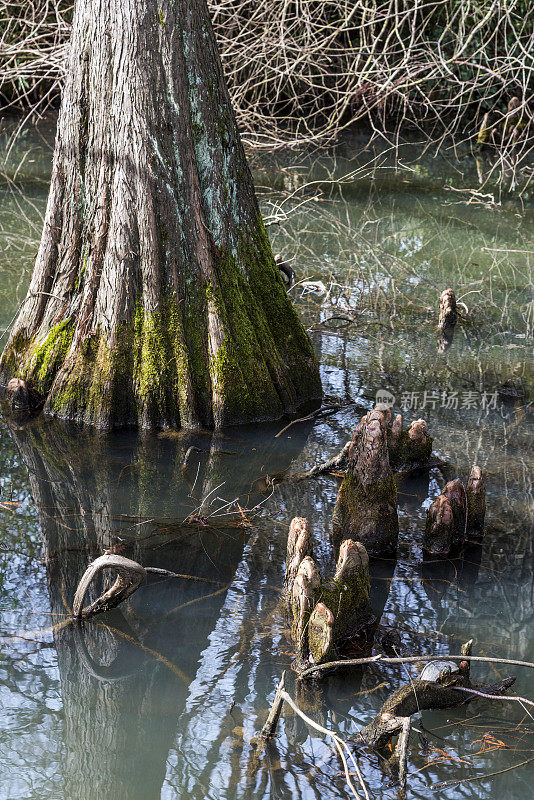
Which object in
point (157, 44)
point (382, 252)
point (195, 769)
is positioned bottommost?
point (195, 769)

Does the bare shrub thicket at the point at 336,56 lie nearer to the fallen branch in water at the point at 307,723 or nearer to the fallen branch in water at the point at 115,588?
the fallen branch in water at the point at 115,588

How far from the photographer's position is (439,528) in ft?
14.4

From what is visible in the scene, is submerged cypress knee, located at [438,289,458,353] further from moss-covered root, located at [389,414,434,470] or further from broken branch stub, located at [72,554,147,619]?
broken branch stub, located at [72,554,147,619]

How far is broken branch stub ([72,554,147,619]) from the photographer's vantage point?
12.0 feet

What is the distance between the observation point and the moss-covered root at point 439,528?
4.37 metres

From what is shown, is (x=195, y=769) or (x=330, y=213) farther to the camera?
Result: (x=330, y=213)

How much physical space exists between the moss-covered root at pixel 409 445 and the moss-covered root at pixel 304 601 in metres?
1.70

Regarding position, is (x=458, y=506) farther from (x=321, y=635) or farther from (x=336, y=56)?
(x=336, y=56)

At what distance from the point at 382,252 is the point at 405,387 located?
3579mm

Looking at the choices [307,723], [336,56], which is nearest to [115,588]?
[307,723]

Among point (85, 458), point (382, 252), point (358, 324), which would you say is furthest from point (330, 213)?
point (85, 458)

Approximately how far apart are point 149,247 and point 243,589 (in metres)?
2.43

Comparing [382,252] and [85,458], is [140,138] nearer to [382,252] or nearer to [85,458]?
[85,458]

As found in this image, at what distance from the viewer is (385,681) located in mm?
3477
